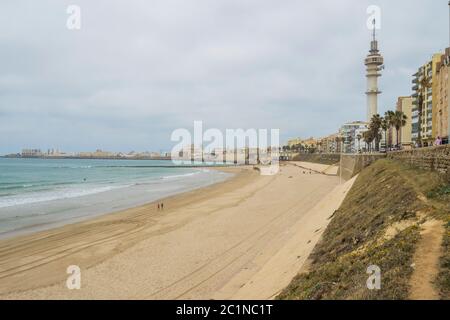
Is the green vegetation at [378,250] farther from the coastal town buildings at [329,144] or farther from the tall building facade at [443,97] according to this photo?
the coastal town buildings at [329,144]

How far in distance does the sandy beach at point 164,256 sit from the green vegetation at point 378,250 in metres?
1.42

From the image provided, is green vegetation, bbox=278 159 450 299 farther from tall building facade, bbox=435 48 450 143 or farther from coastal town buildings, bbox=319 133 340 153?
coastal town buildings, bbox=319 133 340 153

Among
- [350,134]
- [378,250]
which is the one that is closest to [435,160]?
[378,250]

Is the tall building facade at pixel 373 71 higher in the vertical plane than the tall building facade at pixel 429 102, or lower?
higher

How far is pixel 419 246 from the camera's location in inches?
343

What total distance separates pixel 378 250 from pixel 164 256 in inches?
458

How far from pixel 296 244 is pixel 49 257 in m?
13.2

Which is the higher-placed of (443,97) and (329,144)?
(443,97)

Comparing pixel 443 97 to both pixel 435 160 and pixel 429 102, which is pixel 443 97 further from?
pixel 435 160

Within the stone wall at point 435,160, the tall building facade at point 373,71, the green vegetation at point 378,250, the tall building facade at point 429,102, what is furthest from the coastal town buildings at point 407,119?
the green vegetation at point 378,250

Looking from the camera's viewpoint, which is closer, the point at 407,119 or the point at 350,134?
the point at 407,119

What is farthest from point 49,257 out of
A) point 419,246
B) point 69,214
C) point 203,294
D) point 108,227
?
point 419,246

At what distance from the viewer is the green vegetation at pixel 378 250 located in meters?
7.50

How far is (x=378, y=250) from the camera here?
9.53 metres
